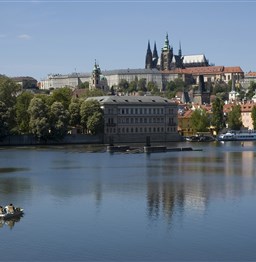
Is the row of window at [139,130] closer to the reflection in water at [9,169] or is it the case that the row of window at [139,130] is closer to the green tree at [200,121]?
the green tree at [200,121]

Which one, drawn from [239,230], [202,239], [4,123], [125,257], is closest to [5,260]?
[125,257]

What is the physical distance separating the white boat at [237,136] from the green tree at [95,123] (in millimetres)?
19039

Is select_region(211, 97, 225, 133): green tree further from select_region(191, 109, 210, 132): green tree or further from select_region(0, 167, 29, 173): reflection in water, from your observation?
select_region(0, 167, 29, 173): reflection in water

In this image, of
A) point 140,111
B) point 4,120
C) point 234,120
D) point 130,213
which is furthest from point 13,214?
point 234,120

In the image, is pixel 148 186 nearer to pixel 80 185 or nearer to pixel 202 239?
pixel 80 185

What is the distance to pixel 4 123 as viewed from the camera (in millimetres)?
83250

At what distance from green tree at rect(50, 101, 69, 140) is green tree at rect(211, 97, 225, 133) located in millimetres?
30610

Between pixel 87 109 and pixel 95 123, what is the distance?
76.4 inches

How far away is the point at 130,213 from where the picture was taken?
30453mm

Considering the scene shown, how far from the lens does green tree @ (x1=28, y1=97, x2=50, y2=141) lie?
8556 centimetres

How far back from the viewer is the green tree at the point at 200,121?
11350 centimetres

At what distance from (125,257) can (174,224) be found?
4882 mm

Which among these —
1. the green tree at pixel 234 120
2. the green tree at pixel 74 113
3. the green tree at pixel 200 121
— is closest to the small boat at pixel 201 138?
the green tree at pixel 200 121

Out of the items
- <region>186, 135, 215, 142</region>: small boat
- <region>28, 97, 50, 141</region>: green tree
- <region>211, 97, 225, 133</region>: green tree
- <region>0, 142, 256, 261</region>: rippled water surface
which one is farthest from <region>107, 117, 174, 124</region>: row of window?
<region>0, 142, 256, 261</region>: rippled water surface
